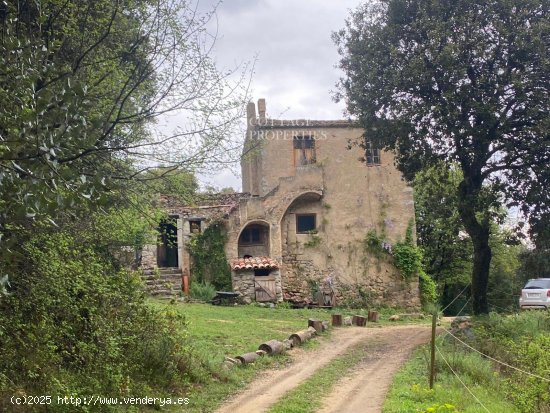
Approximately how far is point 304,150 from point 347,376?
16.4m

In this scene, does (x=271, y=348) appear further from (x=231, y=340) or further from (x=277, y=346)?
(x=231, y=340)

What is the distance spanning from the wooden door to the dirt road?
6810mm

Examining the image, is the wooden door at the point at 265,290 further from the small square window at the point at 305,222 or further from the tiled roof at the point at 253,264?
the small square window at the point at 305,222

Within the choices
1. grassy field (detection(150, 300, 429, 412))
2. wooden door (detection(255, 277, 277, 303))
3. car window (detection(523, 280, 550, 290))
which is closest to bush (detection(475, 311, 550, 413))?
grassy field (detection(150, 300, 429, 412))

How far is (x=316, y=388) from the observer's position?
30.6 feet

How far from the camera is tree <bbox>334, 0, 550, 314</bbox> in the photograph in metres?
13.1

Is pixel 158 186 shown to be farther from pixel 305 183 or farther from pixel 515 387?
pixel 305 183

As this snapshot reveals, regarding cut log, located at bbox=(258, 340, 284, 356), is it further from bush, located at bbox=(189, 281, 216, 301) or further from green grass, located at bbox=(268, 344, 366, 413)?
bush, located at bbox=(189, 281, 216, 301)

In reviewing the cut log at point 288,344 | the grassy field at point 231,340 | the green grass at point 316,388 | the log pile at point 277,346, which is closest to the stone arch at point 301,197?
the grassy field at point 231,340

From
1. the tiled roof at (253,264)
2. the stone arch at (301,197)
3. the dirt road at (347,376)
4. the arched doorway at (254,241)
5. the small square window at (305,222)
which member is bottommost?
the dirt road at (347,376)

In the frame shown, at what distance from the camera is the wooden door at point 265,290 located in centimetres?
2269

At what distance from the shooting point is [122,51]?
732 cm

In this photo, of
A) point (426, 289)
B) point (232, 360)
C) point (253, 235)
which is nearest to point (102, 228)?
point (232, 360)

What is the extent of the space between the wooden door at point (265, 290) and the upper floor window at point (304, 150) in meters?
6.00
